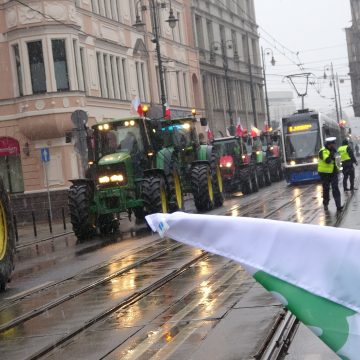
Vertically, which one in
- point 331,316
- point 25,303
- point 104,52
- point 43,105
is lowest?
point 25,303

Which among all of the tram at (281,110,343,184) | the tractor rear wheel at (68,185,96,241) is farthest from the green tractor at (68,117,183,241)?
the tram at (281,110,343,184)

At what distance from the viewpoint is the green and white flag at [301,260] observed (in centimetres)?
198

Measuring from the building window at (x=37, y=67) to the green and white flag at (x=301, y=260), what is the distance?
31.1 m

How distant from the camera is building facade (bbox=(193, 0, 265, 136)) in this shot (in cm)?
5666

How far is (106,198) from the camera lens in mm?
20375

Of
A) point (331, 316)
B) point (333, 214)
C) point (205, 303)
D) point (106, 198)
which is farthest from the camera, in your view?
point (106, 198)

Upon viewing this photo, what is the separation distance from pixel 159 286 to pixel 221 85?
1989 inches

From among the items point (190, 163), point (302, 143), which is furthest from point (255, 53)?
point (190, 163)

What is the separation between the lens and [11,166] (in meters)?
34.9

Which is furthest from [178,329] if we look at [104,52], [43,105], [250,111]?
[250,111]

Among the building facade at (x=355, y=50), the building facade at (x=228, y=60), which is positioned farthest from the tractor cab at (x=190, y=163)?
the building facade at (x=355, y=50)

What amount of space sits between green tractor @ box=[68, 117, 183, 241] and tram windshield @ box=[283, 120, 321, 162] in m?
15.3

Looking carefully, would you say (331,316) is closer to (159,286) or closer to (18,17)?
(159,286)

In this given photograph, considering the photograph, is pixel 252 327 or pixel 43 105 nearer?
pixel 252 327
